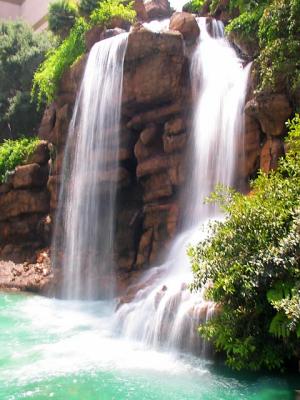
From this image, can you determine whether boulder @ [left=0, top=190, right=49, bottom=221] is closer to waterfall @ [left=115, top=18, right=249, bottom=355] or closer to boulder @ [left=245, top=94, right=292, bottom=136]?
waterfall @ [left=115, top=18, right=249, bottom=355]

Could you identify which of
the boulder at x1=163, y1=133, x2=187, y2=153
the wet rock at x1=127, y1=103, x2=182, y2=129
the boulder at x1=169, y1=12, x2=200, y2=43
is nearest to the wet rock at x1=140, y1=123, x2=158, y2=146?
the wet rock at x1=127, y1=103, x2=182, y2=129

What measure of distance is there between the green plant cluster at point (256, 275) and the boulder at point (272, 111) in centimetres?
367

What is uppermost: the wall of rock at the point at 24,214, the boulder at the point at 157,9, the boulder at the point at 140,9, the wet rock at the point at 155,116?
the boulder at the point at 157,9

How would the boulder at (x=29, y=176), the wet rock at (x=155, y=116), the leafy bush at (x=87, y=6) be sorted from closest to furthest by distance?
1. the wet rock at (x=155, y=116)
2. the boulder at (x=29, y=176)
3. the leafy bush at (x=87, y=6)

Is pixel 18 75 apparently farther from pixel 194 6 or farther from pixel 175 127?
pixel 175 127

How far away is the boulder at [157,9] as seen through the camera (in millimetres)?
23938

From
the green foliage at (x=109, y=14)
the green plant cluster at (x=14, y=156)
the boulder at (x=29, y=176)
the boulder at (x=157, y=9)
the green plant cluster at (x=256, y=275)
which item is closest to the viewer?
the green plant cluster at (x=256, y=275)

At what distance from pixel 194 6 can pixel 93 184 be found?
10433mm

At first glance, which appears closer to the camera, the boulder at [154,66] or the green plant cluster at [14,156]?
the boulder at [154,66]

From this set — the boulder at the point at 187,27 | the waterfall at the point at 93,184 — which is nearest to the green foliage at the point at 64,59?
the waterfall at the point at 93,184

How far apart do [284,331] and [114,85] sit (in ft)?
38.6

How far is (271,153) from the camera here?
1152 cm

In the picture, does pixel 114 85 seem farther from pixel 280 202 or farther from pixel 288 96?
pixel 280 202

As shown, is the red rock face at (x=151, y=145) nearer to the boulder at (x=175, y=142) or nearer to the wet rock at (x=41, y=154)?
the boulder at (x=175, y=142)
